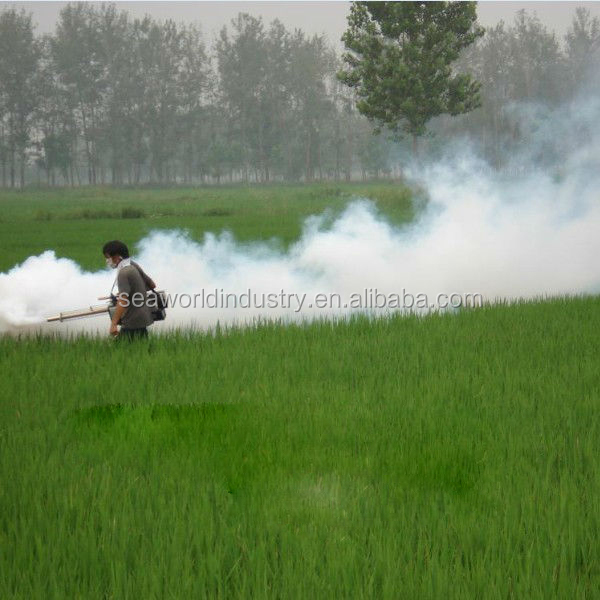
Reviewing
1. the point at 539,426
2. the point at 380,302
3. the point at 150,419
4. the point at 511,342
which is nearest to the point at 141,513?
the point at 150,419

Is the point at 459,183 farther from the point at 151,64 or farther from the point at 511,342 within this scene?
the point at 151,64

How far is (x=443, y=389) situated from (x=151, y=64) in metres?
83.1

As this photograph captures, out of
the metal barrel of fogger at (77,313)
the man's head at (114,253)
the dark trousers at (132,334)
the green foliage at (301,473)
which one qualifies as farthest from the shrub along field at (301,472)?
the man's head at (114,253)

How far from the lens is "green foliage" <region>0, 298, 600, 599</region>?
3.67 meters

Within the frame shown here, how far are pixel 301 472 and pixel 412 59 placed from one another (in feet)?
110

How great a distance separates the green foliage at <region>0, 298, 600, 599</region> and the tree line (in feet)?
212

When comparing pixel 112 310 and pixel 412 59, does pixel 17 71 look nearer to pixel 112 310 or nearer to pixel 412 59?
pixel 412 59

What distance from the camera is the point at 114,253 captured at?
879 cm

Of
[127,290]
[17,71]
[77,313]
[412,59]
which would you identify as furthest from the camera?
[17,71]

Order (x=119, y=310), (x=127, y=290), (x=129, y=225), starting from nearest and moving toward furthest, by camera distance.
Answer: (x=127, y=290), (x=119, y=310), (x=129, y=225)

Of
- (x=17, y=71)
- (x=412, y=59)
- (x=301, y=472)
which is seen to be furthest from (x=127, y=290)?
(x=17, y=71)

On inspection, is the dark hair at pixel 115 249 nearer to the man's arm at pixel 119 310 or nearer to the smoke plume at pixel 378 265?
the man's arm at pixel 119 310

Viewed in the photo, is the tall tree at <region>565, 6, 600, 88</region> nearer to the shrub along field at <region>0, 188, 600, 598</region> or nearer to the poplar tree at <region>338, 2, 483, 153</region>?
the poplar tree at <region>338, 2, 483, 153</region>

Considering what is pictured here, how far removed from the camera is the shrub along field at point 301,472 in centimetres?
368
